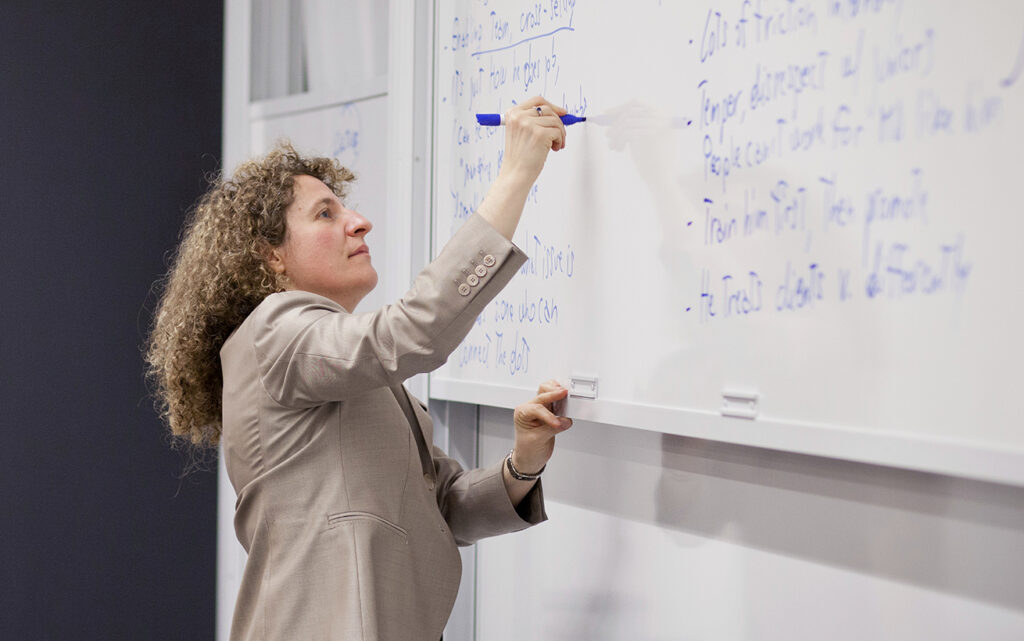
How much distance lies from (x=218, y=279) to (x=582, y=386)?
0.52 m

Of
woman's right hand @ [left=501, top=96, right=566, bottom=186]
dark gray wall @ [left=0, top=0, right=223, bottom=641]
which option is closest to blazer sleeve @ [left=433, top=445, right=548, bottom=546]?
woman's right hand @ [left=501, top=96, right=566, bottom=186]

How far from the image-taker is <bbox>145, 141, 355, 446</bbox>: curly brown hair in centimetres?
122

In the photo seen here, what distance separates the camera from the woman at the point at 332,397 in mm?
989

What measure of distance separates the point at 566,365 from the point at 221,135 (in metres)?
1.50


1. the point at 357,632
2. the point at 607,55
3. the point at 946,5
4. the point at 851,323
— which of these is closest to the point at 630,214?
the point at 607,55

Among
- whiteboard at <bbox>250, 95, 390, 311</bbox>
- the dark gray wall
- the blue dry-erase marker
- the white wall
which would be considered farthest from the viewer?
the dark gray wall

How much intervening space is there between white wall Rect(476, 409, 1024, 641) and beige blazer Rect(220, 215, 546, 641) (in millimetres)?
270

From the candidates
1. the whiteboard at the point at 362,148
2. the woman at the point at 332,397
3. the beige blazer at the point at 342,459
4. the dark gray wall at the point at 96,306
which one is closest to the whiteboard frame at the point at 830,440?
the woman at the point at 332,397

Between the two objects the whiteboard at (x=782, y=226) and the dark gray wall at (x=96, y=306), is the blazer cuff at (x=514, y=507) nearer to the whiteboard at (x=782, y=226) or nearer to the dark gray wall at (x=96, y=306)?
the whiteboard at (x=782, y=226)

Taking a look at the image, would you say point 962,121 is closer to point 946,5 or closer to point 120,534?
point 946,5

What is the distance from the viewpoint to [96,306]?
85.4 inches

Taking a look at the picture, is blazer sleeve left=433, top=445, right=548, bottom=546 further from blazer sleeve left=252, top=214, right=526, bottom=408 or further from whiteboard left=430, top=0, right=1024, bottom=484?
blazer sleeve left=252, top=214, right=526, bottom=408

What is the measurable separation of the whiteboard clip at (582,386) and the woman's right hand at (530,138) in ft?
0.98

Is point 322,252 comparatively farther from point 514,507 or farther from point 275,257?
point 514,507
